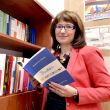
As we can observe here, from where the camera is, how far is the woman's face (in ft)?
4.58

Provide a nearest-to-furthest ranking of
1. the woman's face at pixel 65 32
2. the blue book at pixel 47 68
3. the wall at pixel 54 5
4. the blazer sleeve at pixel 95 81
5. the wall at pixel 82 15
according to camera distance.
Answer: the blue book at pixel 47 68, the blazer sleeve at pixel 95 81, the woman's face at pixel 65 32, the wall at pixel 82 15, the wall at pixel 54 5

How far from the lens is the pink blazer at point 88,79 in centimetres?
123

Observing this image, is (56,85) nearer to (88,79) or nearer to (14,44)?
(88,79)

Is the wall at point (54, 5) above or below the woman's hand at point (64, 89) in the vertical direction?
above

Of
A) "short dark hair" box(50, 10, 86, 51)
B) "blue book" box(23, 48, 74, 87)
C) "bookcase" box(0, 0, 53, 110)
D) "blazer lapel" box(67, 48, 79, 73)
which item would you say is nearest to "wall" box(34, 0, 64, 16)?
"bookcase" box(0, 0, 53, 110)

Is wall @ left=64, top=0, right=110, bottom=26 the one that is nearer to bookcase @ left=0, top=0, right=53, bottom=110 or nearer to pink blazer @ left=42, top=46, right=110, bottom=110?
bookcase @ left=0, top=0, right=53, bottom=110

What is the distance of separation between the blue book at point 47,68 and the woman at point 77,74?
0.06 meters

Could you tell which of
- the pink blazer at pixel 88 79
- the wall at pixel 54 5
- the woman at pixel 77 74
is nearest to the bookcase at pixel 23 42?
the woman at pixel 77 74

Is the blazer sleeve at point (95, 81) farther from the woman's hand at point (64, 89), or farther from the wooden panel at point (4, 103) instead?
the wooden panel at point (4, 103)

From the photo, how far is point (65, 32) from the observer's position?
4.57 feet

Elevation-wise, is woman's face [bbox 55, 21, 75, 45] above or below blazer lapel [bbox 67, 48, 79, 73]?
above

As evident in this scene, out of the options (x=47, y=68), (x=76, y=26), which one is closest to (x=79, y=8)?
(x=76, y=26)

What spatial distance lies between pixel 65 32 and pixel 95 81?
1.27 ft

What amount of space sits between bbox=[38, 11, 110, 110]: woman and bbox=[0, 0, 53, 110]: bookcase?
0.59ft
